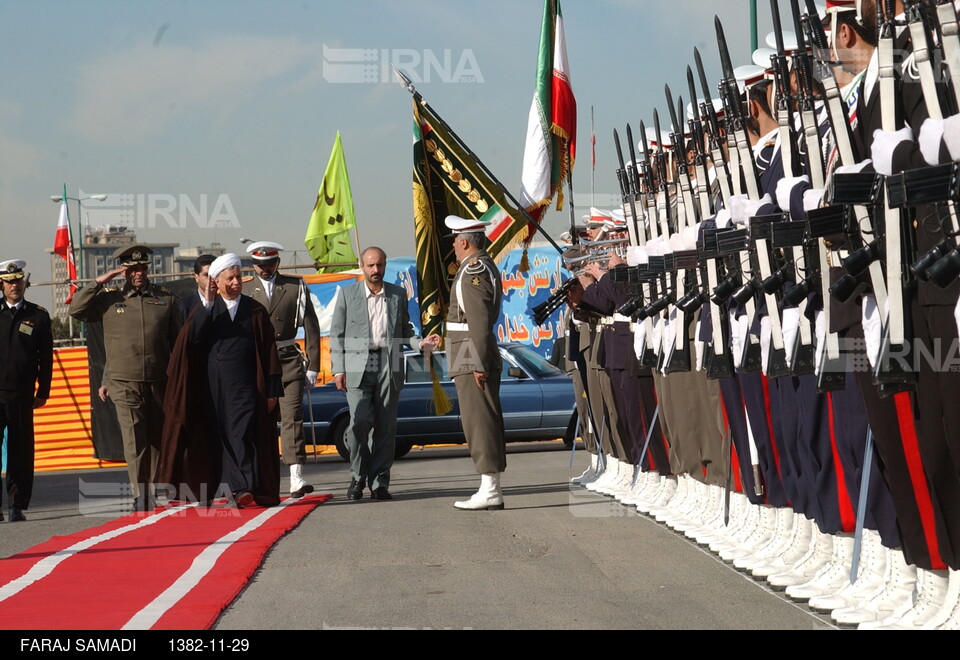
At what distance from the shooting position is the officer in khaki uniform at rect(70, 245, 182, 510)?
11.1 m

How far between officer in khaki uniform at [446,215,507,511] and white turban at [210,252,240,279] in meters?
1.74

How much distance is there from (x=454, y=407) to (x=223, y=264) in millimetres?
6763

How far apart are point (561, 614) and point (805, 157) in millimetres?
2176

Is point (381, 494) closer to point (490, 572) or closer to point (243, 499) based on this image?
point (243, 499)

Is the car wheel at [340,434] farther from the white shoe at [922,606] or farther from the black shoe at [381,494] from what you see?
the white shoe at [922,606]

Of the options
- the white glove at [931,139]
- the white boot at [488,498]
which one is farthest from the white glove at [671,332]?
the white glove at [931,139]

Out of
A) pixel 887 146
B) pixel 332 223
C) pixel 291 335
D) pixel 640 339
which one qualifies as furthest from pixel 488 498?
pixel 332 223

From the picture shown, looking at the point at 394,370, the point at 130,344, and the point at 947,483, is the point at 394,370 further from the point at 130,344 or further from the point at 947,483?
the point at 947,483

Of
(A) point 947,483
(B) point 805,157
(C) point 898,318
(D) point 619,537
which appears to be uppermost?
(B) point 805,157

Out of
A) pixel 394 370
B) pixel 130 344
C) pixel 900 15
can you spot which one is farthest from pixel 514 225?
pixel 900 15

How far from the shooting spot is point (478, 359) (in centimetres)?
1008

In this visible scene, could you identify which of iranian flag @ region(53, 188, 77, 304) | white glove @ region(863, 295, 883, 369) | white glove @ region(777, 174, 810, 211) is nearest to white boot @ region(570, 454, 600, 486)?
white glove @ region(777, 174, 810, 211)

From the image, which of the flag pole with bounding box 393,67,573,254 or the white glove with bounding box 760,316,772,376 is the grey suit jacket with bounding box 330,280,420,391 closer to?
the flag pole with bounding box 393,67,573,254
